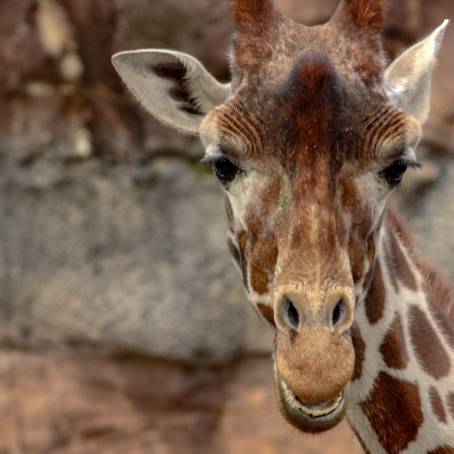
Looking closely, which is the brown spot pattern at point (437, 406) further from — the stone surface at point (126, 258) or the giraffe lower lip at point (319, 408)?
the stone surface at point (126, 258)

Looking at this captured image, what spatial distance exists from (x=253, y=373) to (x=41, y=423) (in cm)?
151

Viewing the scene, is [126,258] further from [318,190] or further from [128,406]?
[318,190]

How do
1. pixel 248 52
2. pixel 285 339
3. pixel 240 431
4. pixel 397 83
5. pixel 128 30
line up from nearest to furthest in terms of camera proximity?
pixel 285 339 < pixel 248 52 < pixel 397 83 < pixel 128 30 < pixel 240 431

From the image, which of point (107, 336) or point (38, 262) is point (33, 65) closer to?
point (38, 262)

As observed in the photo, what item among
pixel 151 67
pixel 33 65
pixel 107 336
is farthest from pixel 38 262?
pixel 151 67

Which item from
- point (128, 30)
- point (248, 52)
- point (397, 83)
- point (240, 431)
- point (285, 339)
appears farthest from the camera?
point (240, 431)

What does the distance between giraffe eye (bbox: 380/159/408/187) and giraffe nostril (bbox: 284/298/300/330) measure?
0.58m

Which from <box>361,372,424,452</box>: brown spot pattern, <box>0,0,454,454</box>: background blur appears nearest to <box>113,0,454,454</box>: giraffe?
<box>361,372,424,452</box>: brown spot pattern

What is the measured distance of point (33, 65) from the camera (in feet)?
24.0

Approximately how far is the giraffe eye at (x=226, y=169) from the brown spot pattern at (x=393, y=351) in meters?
0.76

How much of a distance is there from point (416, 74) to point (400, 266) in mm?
710

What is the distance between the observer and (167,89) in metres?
4.11

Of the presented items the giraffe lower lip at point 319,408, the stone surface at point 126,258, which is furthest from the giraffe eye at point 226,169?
the stone surface at point 126,258

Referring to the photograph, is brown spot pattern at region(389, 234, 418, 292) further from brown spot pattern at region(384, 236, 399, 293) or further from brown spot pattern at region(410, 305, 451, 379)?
brown spot pattern at region(410, 305, 451, 379)
